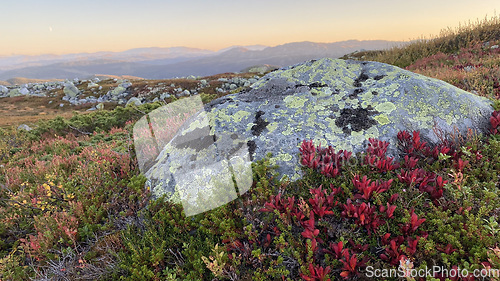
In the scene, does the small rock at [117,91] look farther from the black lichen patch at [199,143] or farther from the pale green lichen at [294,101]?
the pale green lichen at [294,101]

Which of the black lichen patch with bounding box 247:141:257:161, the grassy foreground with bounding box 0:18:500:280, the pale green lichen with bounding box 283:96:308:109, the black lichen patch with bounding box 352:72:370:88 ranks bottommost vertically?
the grassy foreground with bounding box 0:18:500:280

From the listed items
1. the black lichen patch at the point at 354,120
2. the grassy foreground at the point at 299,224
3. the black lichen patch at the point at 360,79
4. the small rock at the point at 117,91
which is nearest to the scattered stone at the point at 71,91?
the small rock at the point at 117,91

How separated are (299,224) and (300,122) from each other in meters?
2.09

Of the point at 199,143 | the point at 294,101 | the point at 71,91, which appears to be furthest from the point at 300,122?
the point at 71,91

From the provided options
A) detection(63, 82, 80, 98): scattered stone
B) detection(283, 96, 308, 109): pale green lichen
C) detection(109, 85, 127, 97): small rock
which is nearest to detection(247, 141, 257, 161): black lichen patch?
detection(283, 96, 308, 109): pale green lichen

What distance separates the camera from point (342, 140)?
4.24m

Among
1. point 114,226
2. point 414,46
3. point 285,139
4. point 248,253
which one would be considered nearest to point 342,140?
point 285,139

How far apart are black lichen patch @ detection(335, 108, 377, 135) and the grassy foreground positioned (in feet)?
1.78

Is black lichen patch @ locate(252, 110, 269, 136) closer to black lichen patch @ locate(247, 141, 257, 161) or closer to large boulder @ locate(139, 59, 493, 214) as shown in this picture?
large boulder @ locate(139, 59, 493, 214)

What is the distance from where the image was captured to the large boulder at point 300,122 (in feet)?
13.6

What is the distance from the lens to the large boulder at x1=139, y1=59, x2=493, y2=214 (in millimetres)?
4148

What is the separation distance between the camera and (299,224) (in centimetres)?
306

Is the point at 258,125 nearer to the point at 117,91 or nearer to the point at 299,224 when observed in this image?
the point at 299,224

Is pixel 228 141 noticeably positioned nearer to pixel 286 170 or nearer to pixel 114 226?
pixel 286 170
